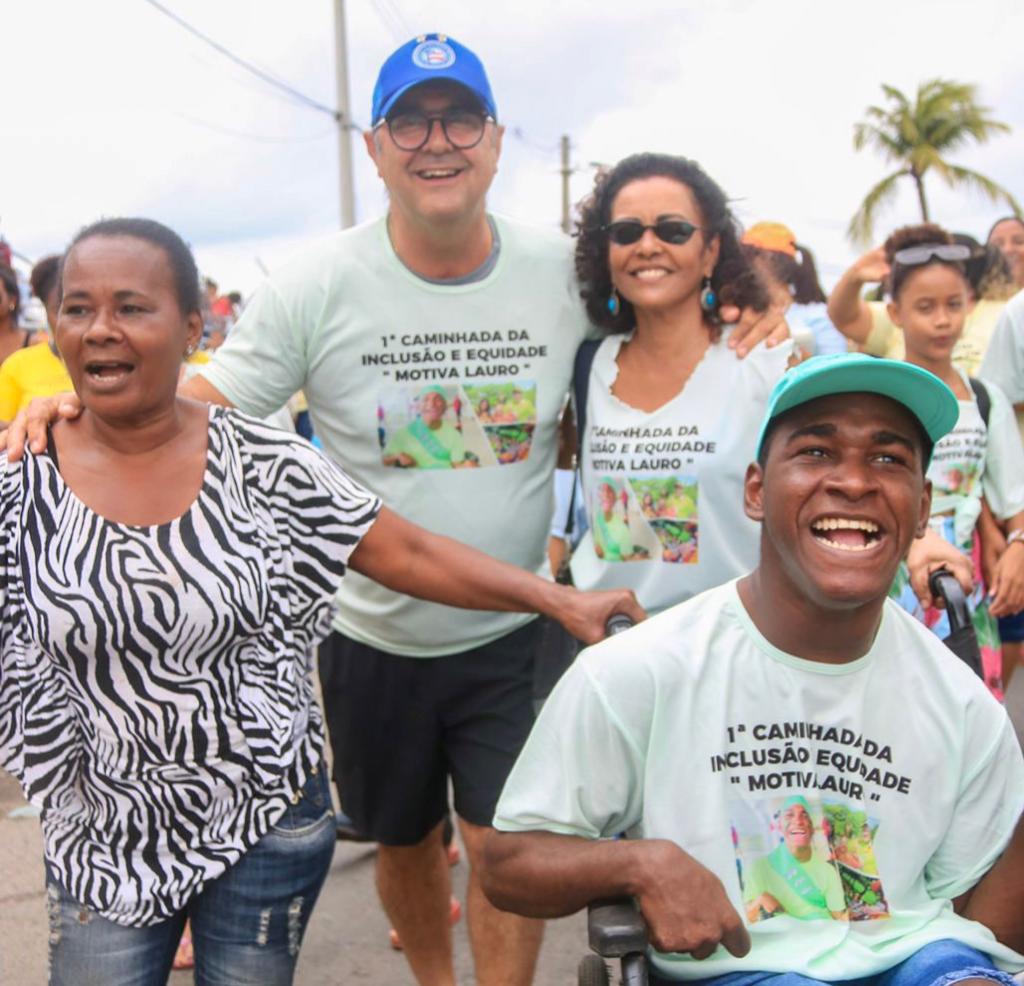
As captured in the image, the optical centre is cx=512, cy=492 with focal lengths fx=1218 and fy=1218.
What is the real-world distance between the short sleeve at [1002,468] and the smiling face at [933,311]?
31 centimetres

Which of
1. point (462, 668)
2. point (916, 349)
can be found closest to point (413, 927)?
point (462, 668)

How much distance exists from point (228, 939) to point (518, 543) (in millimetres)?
1328

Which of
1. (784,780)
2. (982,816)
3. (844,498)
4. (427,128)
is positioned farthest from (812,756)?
(427,128)

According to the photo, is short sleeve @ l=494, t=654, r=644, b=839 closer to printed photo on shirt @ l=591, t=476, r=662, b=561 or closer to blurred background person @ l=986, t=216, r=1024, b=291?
printed photo on shirt @ l=591, t=476, r=662, b=561

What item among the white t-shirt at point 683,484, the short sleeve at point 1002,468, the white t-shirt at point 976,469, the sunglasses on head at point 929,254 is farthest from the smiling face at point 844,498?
the sunglasses on head at point 929,254

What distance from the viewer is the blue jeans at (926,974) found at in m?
1.91

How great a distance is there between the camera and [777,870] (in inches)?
80.5

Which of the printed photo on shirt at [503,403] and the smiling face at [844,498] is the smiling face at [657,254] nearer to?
the printed photo on shirt at [503,403]

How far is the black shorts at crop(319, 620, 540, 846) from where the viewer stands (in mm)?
3264

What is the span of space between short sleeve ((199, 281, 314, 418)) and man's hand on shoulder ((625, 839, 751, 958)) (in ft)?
5.76

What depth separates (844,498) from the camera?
2074 millimetres

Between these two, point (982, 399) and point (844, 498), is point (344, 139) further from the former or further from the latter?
point (844, 498)

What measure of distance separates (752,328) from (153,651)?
171 cm

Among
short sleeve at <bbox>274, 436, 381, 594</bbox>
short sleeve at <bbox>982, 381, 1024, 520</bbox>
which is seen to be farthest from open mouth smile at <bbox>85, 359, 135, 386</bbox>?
short sleeve at <bbox>982, 381, 1024, 520</bbox>
